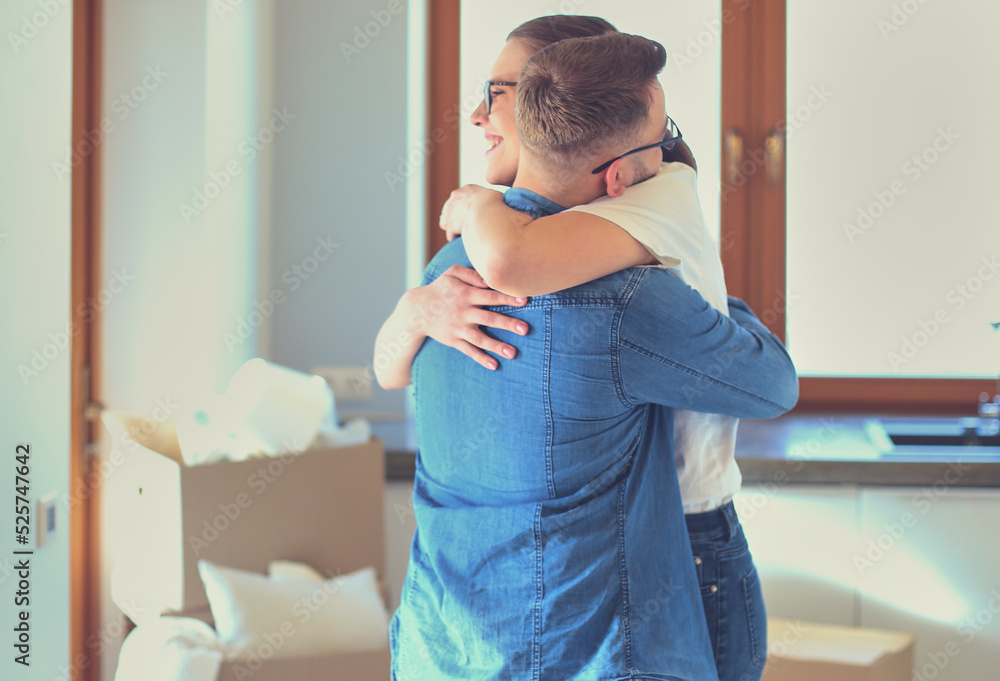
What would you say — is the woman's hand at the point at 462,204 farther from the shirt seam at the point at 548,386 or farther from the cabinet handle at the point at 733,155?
the cabinet handle at the point at 733,155

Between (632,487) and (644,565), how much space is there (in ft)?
0.26

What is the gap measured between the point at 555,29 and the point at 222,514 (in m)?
1.20

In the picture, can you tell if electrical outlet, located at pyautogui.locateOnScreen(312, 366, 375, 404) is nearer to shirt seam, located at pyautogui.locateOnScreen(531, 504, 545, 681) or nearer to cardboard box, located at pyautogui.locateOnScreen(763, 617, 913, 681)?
cardboard box, located at pyautogui.locateOnScreen(763, 617, 913, 681)

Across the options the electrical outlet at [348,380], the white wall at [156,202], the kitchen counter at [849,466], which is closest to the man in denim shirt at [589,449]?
the kitchen counter at [849,466]

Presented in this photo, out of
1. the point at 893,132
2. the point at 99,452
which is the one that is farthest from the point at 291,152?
the point at 893,132

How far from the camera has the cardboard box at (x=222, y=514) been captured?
5.77ft

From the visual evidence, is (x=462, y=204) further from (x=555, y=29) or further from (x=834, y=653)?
(x=834, y=653)

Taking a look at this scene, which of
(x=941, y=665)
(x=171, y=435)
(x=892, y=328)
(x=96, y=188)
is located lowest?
(x=941, y=665)

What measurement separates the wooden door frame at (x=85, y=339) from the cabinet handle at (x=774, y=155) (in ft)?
5.97

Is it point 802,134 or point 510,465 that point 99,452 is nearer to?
point 510,465

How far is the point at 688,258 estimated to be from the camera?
A: 88cm

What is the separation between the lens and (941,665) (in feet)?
6.33

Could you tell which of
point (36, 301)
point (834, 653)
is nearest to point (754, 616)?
point (834, 653)

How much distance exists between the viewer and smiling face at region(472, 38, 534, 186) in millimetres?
995
